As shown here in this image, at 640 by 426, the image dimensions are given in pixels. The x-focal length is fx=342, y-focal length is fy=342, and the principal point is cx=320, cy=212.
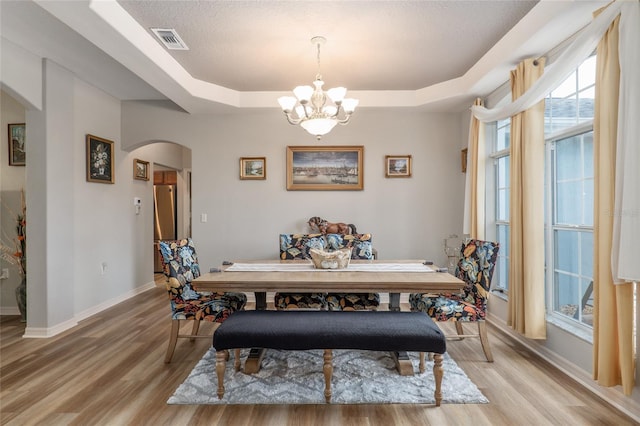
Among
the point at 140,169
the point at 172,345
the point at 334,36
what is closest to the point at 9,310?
the point at 140,169

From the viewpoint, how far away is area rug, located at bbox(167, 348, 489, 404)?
2.21m

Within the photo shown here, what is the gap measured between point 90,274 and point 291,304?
104 inches

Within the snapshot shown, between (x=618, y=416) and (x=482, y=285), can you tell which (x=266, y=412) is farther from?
(x=618, y=416)

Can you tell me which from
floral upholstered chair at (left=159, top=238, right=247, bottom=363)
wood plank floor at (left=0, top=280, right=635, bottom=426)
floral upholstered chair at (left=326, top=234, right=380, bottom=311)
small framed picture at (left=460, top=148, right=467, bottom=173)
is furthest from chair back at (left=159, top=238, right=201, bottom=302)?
small framed picture at (left=460, top=148, right=467, bottom=173)

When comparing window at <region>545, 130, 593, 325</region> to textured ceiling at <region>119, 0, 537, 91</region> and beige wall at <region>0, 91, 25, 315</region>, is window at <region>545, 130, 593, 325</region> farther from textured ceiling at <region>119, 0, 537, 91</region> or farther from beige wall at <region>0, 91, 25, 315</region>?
beige wall at <region>0, 91, 25, 315</region>

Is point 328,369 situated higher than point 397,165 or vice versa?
point 397,165

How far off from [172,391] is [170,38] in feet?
9.31

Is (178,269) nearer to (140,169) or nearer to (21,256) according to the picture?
(21,256)

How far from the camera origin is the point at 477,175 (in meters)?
3.83

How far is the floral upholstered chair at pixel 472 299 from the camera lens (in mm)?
2701

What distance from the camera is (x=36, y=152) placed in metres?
3.42

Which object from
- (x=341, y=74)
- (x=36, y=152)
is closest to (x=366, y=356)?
(x=341, y=74)

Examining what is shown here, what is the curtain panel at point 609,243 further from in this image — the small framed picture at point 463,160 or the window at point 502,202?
the small framed picture at point 463,160

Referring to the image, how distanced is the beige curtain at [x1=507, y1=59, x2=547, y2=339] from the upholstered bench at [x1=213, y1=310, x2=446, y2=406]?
1.20m
